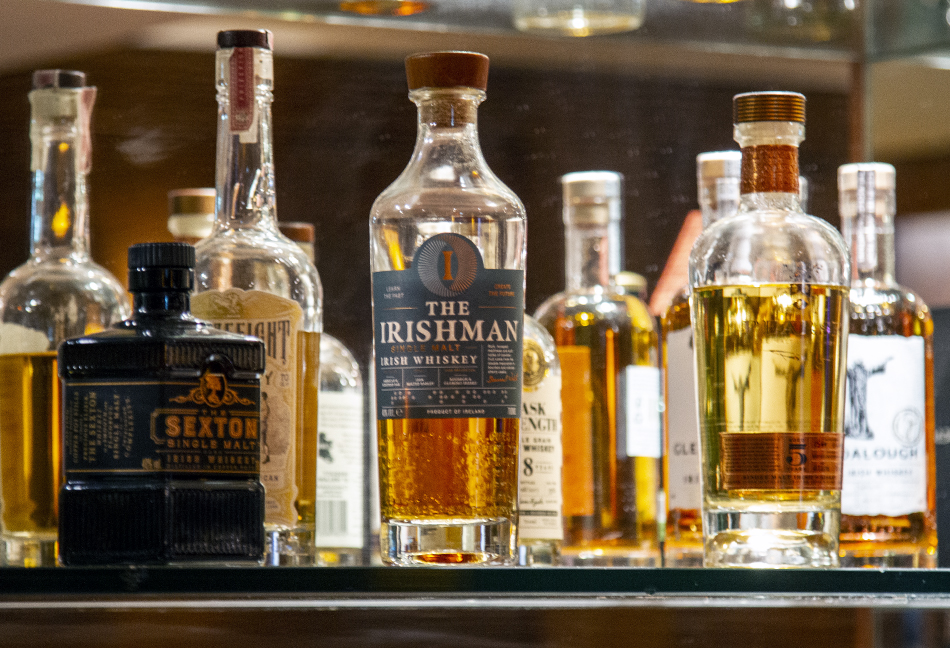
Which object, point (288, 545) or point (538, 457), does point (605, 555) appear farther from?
point (288, 545)

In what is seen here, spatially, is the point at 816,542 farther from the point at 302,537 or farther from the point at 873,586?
the point at 302,537

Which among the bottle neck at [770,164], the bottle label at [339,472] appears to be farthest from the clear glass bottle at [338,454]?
the bottle neck at [770,164]

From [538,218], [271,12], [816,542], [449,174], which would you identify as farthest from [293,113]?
[816,542]

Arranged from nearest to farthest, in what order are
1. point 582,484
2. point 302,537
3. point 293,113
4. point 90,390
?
point 90,390
point 302,537
point 582,484
point 293,113

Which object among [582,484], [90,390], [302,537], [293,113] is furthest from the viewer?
[293,113]

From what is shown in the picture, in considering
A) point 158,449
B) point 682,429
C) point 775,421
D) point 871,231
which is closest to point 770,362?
point 775,421

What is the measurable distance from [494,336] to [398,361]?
61mm

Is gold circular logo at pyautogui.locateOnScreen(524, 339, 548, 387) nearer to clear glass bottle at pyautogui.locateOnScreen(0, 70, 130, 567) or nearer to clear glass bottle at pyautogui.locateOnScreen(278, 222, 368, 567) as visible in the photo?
clear glass bottle at pyautogui.locateOnScreen(278, 222, 368, 567)

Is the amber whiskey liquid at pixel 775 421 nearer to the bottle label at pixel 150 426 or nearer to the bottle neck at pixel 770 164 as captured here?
the bottle neck at pixel 770 164

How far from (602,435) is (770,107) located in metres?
0.30

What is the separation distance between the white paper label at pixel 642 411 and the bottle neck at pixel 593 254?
0.27 ft

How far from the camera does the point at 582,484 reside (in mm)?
1045

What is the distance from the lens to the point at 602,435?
1.06 meters

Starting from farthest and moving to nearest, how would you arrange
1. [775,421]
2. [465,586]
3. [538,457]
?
[538,457]
[775,421]
[465,586]
